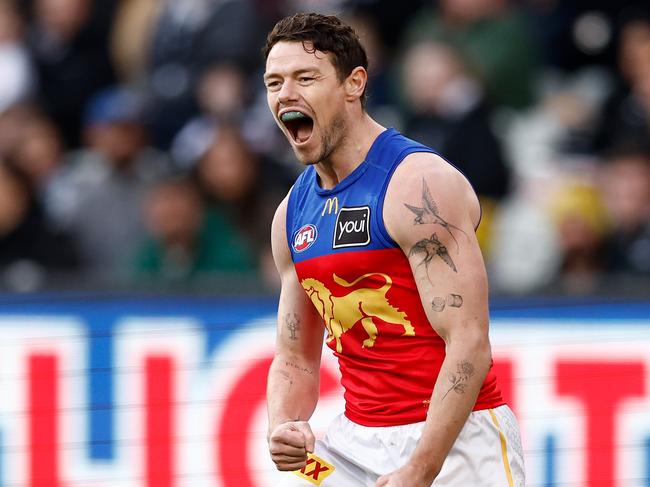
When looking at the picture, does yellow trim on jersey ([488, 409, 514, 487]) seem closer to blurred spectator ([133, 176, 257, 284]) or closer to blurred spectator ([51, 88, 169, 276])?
blurred spectator ([133, 176, 257, 284])

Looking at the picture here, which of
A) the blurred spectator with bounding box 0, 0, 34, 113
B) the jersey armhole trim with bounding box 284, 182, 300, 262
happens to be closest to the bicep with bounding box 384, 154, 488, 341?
the jersey armhole trim with bounding box 284, 182, 300, 262

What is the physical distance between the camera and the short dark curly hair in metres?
3.77

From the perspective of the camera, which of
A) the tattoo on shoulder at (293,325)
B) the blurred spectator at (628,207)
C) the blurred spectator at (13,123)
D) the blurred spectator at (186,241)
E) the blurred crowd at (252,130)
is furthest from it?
the blurred spectator at (13,123)

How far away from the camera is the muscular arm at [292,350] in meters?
4.14

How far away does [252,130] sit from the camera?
7.78 meters

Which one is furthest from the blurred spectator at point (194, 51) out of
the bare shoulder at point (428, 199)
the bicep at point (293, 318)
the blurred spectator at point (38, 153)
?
the bare shoulder at point (428, 199)

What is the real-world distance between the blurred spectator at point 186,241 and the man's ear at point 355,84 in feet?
10.7

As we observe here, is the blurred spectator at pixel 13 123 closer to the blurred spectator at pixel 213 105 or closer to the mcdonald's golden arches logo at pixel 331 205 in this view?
the blurred spectator at pixel 213 105

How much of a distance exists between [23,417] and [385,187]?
3.24m

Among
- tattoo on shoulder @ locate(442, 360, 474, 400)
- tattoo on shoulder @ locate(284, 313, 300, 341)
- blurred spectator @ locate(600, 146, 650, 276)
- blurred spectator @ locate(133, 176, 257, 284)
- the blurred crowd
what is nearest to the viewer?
tattoo on shoulder @ locate(442, 360, 474, 400)

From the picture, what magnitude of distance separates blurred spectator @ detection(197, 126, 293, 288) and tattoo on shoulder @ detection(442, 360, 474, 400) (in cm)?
367

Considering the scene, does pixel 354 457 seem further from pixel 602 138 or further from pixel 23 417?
pixel 602 138

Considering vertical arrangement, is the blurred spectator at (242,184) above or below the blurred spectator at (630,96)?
below

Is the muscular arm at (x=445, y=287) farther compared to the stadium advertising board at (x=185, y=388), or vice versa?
the stadium advertising board at (x=185, y=388)
